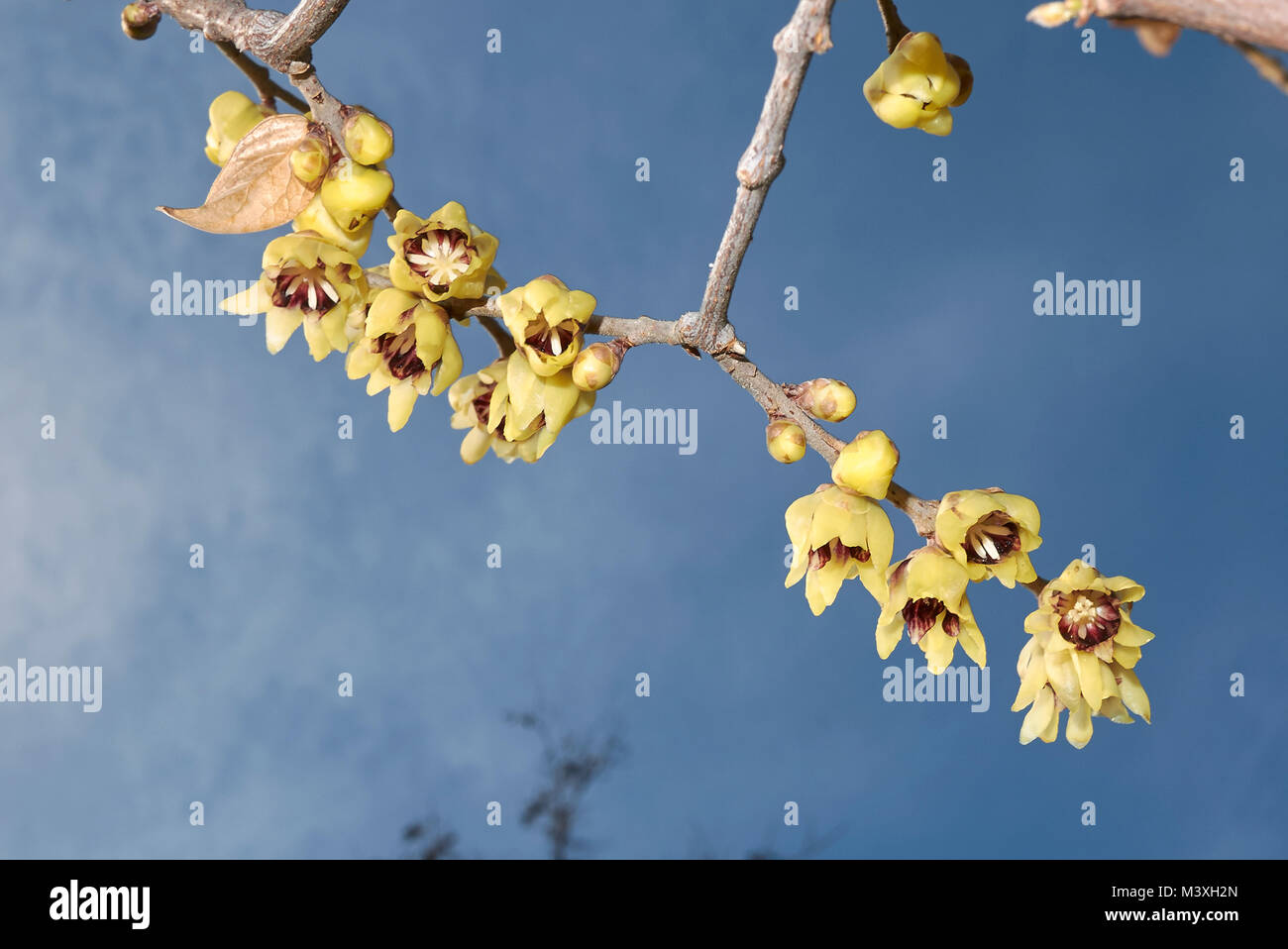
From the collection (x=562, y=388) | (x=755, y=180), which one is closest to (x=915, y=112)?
(x=755, y=180)

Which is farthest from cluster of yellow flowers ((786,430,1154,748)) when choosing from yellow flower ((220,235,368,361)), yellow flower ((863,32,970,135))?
yellow flower ((220,235,368,361))

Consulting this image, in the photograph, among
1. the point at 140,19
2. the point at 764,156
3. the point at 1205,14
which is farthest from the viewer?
the point at 140,19

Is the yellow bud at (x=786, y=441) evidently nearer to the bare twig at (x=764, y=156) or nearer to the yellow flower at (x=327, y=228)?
the bare twig at (x=764, y=156)

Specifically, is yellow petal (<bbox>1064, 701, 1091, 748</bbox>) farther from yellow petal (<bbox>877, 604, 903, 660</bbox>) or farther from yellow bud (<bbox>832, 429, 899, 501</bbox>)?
yellow bud (<bbox>832, 429, 899, 501</bbox>)

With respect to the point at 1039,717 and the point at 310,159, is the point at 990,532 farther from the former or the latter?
the point at 310,159

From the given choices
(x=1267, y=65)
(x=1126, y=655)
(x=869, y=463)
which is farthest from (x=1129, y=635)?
(x=1267, y=65)

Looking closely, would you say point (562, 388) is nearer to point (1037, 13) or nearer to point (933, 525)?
point (933, 525)

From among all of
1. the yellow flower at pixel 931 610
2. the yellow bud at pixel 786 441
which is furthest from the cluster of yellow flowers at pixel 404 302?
the yellow flower at pixel 931 610

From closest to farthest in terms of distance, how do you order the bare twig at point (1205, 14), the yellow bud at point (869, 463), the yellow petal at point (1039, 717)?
the bare twig at point (1205, 14), the yellow bud at point (869, 463), the yellow petal at point (1039, 717)
